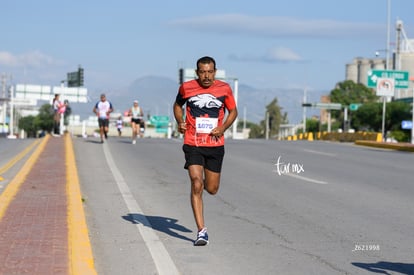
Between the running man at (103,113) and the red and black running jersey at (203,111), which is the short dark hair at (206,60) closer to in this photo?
the red and black running jersey at (203,111)

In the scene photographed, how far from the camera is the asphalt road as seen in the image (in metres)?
7.96

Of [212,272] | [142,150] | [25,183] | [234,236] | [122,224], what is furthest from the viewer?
[142,150]

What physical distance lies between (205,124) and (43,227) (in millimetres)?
2148

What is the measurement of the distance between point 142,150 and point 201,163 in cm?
1813

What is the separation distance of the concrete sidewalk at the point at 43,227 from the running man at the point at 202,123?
125 centimetres

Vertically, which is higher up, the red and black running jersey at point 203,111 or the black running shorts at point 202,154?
the red and black running jersey at point 203,111

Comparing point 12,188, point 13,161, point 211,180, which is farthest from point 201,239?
point 13,161

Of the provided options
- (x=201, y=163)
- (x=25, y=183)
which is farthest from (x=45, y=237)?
(x=25, y=183)

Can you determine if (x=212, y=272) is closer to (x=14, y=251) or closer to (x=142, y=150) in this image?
(x=14, y=251)

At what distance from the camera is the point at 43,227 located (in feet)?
30.5

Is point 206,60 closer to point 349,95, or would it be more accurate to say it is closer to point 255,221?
point 255,221

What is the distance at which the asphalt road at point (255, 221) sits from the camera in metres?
7.96

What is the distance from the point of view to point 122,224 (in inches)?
405

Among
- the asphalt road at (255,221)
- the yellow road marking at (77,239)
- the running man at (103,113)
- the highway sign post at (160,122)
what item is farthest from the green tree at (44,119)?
the yellow road marking at (77,239)
